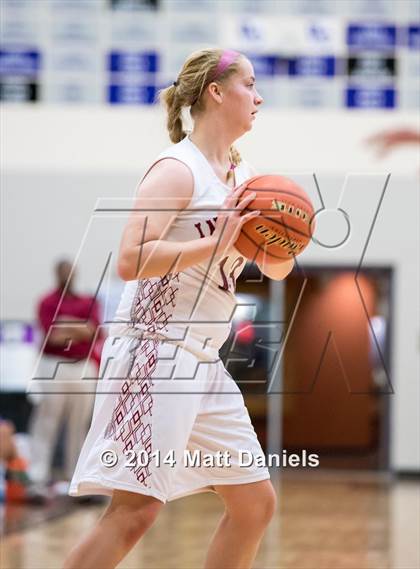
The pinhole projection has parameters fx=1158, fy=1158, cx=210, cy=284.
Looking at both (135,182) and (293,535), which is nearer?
(293,535)

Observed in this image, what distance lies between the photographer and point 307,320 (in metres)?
12.4

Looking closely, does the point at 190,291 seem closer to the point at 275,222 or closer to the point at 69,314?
the point at 275,222

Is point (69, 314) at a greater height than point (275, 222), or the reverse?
point (275, 222)

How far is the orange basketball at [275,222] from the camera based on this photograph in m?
3.01

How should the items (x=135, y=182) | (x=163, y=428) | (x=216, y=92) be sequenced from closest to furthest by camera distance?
(x=163, y=428) → (x=216, y=92) → (x=135, y=182)

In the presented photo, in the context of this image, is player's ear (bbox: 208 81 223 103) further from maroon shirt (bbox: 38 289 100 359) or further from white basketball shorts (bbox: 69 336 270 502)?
maroon shirt (bbox: 38 289 100 359)

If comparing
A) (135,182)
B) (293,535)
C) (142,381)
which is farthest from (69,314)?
(142,381)

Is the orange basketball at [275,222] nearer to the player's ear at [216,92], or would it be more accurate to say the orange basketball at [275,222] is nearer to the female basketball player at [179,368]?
the female basketball player at [179,368]

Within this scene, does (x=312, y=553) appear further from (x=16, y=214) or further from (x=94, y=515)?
(x=16, y=214)

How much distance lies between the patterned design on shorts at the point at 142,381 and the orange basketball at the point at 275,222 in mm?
238

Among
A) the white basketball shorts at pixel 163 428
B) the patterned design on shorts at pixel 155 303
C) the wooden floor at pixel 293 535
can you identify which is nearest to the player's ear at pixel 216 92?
the patterned design on shorts at pixel 155 303

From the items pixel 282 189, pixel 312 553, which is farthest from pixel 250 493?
pixel 312 553

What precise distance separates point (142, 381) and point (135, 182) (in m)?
8.22

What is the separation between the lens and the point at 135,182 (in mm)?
11008
